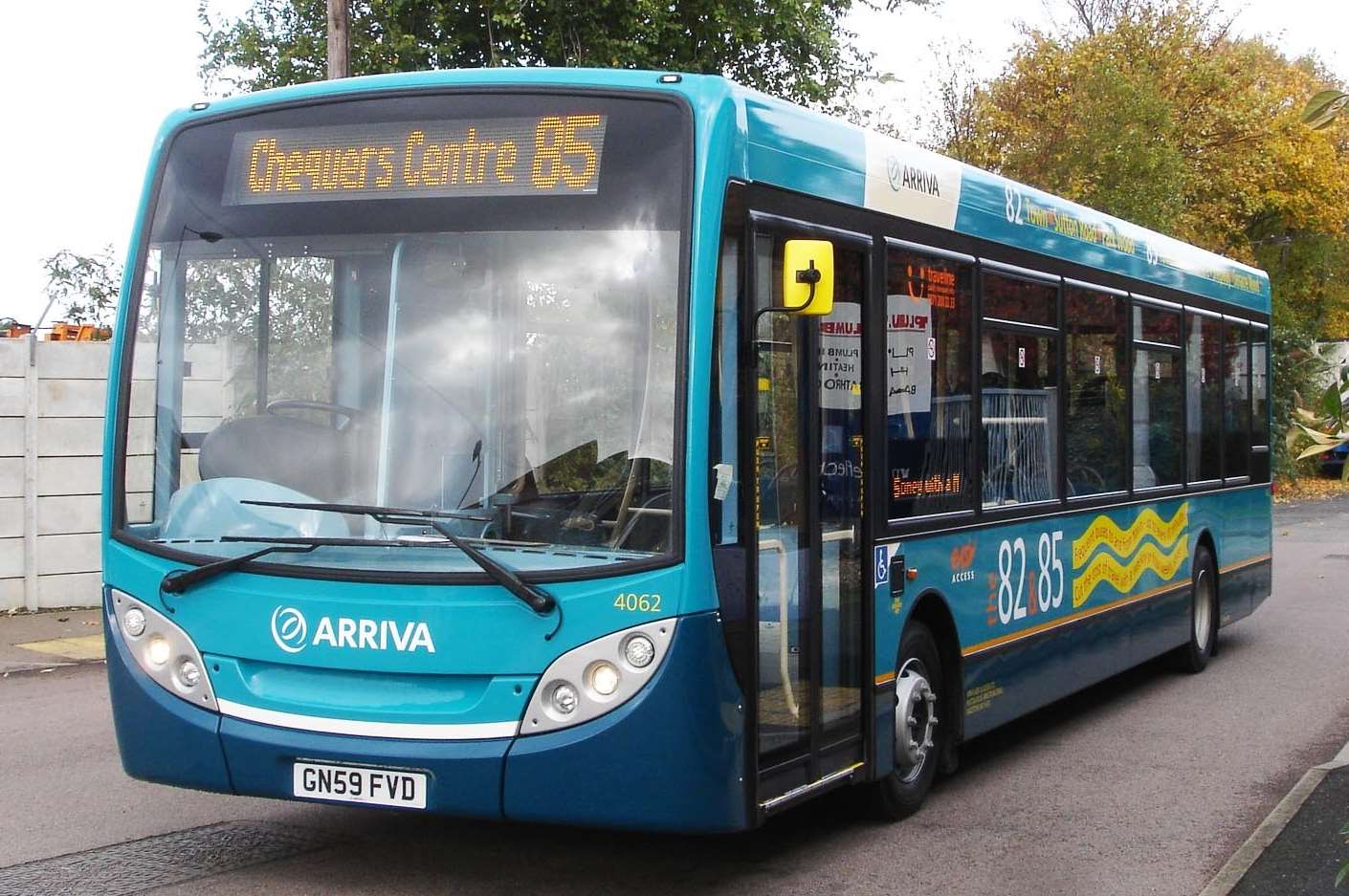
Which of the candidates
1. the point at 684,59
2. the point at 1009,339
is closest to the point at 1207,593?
the point at 1009,339

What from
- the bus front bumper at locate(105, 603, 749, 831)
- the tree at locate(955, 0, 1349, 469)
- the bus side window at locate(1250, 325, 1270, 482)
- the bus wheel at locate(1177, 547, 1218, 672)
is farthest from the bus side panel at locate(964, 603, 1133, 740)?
the tree at locate(955, 0, 1349, 469)

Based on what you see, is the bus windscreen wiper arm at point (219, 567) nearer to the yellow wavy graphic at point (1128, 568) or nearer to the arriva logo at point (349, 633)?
the arriva logo at point (349, 633)

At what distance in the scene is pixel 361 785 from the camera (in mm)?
5617

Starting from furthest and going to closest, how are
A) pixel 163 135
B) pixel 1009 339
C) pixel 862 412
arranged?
pixel 1009 339 < pixel 862 412 < pixel 163 135

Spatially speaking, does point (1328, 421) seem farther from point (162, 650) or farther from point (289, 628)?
point (162, 650)

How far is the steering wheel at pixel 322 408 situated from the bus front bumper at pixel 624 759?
1.10 meters

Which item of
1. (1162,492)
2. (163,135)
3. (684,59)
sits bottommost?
(1162,492)

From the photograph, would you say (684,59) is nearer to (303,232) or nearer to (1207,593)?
(1207,593)

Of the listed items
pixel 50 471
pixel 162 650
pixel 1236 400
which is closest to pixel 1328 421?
pixel 162 650

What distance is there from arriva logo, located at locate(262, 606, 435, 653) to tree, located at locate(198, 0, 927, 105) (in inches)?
605

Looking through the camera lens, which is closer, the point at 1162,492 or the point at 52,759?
the point at 52,759

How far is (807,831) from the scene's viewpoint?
7.27 m

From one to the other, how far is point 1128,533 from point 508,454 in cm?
580

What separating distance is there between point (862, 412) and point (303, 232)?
2.36m
